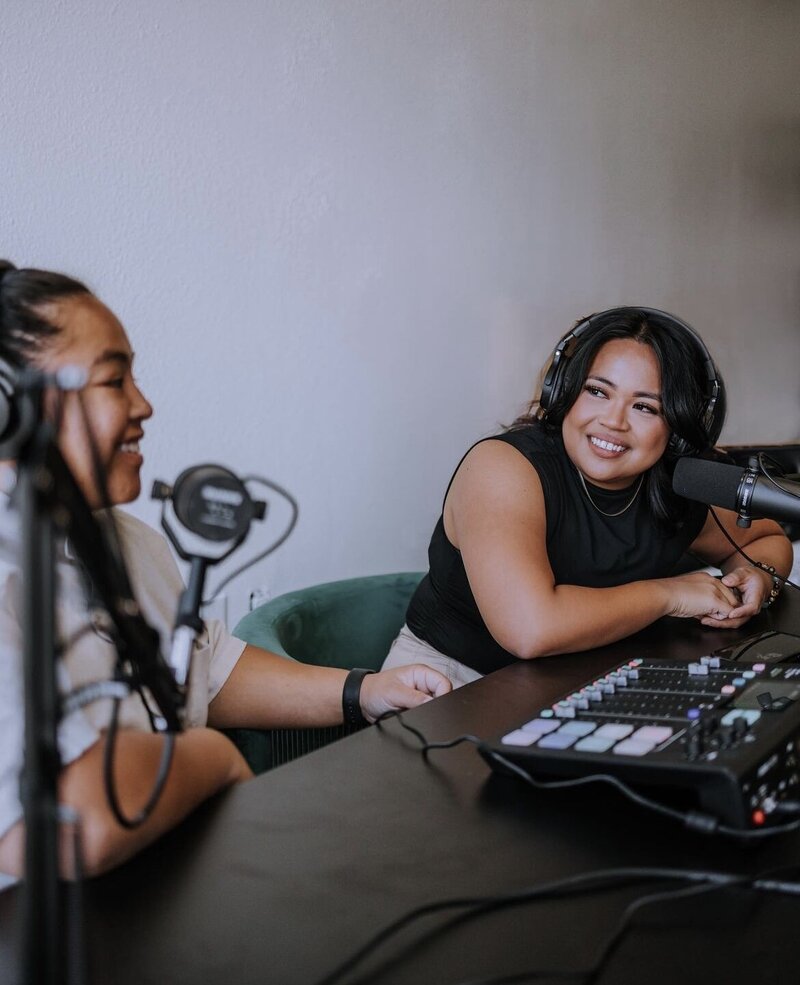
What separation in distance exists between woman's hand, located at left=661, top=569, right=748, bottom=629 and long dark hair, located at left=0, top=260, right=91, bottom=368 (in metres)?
1.04

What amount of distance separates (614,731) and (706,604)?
0.71 m

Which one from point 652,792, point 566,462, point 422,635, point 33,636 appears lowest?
point 422,635

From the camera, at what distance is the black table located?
0.61 metres

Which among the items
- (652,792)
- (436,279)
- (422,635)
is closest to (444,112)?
(436,279)

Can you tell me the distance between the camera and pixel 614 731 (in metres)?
0.90

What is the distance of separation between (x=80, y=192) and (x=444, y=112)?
106 centimetres

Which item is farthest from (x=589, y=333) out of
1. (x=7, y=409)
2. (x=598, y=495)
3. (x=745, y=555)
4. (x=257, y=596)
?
(x=7, y=409)

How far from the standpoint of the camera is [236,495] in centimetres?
57

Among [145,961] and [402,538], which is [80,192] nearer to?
[402,538]

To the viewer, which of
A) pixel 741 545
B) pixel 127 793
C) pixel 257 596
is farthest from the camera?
pixel 257 596

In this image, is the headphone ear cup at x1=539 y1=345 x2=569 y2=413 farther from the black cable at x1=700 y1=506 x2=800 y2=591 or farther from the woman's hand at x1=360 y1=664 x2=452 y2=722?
the woman's hand at x1=360 y1=664 x2=452 y2=722

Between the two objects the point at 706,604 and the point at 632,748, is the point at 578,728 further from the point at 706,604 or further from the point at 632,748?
the point at 706,604

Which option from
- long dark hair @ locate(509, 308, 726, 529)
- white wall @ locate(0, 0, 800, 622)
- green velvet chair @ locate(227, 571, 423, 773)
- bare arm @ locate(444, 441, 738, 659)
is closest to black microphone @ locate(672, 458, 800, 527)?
bare arm @ locate(444, 441, 738, 659)

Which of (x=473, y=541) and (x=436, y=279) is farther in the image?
(x=436, y=279)
